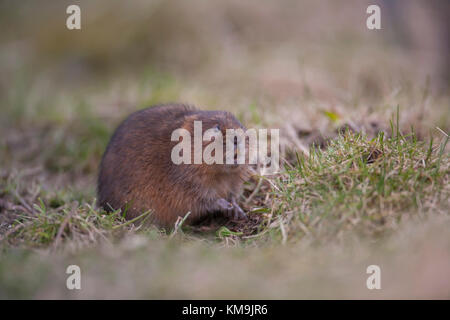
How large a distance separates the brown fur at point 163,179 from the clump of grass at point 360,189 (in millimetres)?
592

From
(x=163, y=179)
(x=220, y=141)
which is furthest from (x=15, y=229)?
(x=220, y=141)

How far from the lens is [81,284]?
3.24 metres

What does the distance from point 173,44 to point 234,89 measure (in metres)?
2.77

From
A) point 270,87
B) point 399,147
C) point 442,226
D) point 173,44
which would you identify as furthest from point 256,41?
point 442,226

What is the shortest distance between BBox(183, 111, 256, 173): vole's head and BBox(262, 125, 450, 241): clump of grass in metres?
0.46

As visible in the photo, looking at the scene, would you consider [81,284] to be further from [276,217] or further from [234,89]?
[234,89]

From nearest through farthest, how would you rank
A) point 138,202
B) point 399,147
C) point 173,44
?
point 399,147 < point 138,202 < point 173,44

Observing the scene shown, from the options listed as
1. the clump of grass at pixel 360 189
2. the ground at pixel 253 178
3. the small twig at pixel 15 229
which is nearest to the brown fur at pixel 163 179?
the ground at pixel 253 178

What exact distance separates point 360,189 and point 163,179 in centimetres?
190

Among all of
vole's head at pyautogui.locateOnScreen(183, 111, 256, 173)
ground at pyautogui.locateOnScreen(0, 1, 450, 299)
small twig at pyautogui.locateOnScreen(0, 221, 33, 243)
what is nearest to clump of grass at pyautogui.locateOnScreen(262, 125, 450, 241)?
ground at pyautogui.locateOnScreen(0, 1, 450, 299)

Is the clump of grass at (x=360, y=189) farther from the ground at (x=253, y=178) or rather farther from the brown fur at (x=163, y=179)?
the brown fur at (x=163, y=179)

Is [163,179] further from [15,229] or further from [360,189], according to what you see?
[360,189]

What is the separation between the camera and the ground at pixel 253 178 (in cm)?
321

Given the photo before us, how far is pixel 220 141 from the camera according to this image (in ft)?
14.4
